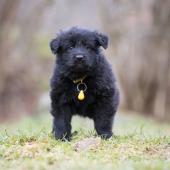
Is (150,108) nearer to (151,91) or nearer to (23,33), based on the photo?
(151,91)

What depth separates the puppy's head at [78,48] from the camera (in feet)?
28.8

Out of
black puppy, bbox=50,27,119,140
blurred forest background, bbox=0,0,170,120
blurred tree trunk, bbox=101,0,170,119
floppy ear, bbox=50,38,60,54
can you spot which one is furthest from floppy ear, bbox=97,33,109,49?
blurred tree trunk, bbox=101,0,170,119

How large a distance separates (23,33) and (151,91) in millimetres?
7312

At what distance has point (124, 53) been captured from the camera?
989 inches

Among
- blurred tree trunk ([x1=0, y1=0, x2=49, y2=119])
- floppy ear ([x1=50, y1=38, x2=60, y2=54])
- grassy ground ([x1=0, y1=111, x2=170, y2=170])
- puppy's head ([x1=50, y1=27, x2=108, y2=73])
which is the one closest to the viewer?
grassy ground ([x1=0, y1=111, x2=170, y2=170])

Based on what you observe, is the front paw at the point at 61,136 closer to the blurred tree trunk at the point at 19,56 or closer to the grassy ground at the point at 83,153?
the grassy ground at the point at 83,153

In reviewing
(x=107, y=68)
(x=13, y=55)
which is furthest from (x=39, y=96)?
(x=107, y=68)

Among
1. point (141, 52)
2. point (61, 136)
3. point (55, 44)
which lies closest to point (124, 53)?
point (141, 52)

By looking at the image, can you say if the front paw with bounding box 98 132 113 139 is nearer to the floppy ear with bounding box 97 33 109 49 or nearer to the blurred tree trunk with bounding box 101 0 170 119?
the floppy ear with bounding box 97 33 109 49

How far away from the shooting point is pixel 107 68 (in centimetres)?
921

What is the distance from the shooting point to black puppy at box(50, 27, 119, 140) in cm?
893

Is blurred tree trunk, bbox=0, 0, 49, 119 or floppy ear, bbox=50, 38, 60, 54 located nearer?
floppy ear, bbox=50, 38, 60, 54

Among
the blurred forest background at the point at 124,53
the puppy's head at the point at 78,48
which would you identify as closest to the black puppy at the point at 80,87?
the puppy's head at the point at 78,48

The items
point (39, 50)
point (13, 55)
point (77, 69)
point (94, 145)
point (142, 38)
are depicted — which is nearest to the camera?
point (94, 145)
